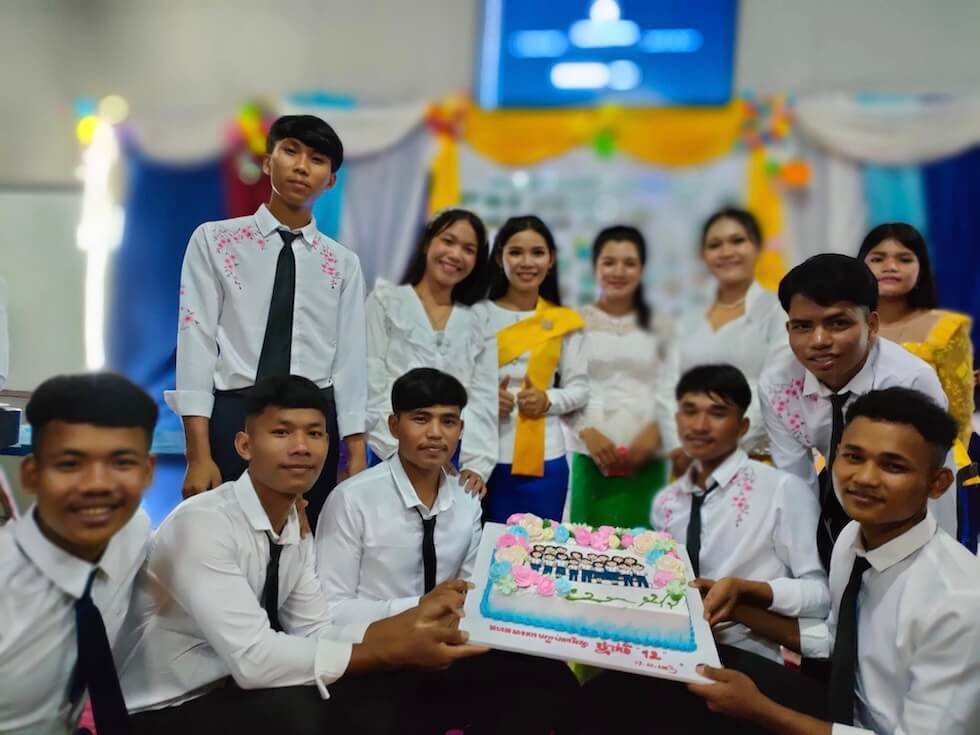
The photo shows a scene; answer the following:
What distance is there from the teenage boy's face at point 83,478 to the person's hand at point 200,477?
0.42 m

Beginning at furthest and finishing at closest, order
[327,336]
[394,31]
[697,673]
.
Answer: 1. [394,31]
2. [327,336]
3. [697,673]

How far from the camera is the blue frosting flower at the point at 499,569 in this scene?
1.73m

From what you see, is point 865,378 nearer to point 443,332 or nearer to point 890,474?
point 890,474

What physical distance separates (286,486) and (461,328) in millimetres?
847

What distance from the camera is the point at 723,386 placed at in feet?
7.00

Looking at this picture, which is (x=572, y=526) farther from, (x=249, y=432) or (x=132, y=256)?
(x=132, y=256)

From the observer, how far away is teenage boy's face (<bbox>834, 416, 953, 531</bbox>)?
56.6 inches

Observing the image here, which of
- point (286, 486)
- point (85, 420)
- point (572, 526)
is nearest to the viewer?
point (85, 420)

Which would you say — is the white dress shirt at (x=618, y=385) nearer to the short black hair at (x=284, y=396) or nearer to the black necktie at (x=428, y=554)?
the black necktie at (x=428, y=554)

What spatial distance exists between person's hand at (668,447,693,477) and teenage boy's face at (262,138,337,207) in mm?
1555

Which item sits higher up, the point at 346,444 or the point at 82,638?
the point at 346,444

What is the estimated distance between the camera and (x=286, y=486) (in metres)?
1.57

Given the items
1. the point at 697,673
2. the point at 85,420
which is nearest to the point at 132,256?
the point at 85,420

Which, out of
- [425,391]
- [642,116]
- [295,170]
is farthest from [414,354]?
[642,116]
